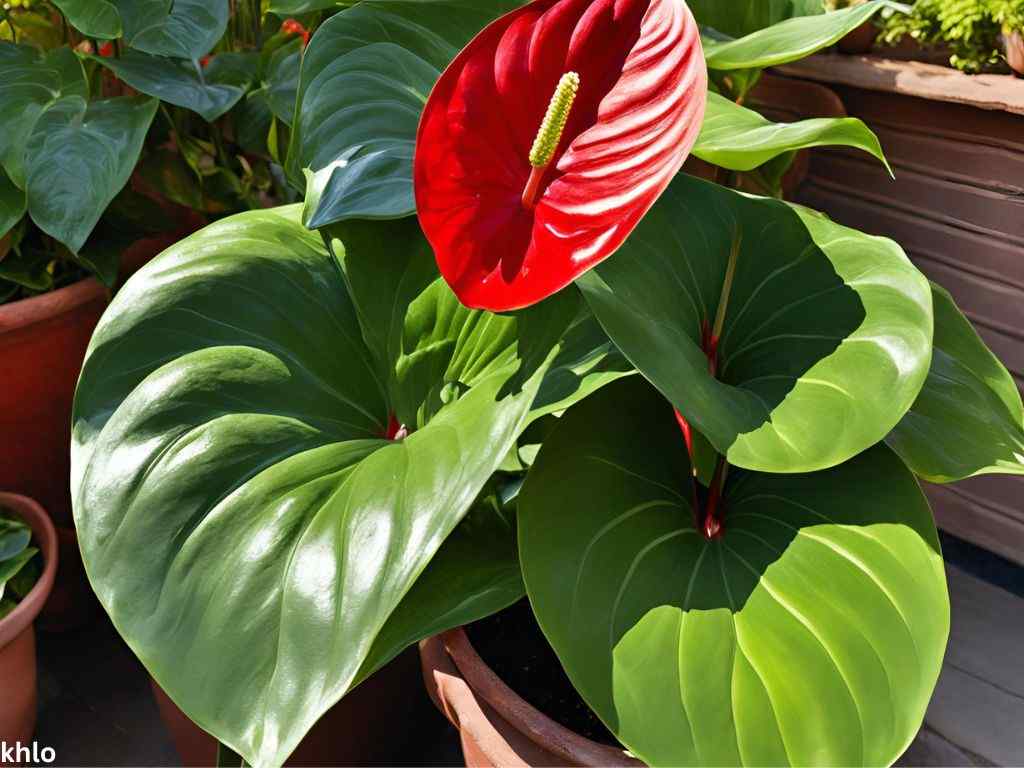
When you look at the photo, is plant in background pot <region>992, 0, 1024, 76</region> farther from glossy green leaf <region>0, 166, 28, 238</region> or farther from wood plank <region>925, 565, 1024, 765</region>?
glossy green leaf <region>0, 166, 28, 238</region>

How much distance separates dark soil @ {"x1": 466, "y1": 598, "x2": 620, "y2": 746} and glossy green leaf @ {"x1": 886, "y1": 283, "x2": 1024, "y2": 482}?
311mm

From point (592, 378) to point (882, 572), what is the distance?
213 mm

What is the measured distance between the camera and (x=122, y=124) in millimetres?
1084

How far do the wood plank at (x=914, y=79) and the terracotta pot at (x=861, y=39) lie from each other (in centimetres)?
1

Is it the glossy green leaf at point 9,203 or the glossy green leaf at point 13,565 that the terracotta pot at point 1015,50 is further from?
the glossy green leaf at point 13,565

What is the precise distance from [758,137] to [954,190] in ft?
2.18

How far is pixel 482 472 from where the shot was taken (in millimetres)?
570

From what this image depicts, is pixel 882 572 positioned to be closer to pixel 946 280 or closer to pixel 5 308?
pixel 946 280

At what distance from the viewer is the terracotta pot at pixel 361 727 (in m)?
0.99

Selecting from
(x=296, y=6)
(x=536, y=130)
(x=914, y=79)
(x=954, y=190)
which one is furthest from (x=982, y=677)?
(x=296, y=6)

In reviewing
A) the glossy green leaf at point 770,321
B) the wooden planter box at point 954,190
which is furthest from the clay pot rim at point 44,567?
the wooden planter box at point 954,190

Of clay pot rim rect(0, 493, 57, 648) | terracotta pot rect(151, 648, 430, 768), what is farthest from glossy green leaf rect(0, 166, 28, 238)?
terracotta pot rect(151, 648, 430, 768)

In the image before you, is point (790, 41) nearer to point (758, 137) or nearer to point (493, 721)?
point (758, 137)

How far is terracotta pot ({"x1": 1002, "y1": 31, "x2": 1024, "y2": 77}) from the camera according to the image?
1.10 meters
